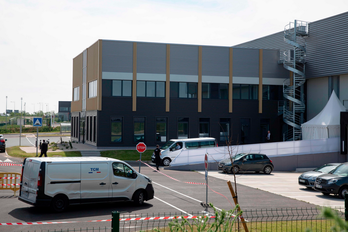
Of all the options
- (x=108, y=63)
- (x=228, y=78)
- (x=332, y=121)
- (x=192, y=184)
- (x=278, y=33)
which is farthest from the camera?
(x=278, y=33)

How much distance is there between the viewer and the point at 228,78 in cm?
3975

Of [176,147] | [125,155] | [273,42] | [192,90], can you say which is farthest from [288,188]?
[273,42]

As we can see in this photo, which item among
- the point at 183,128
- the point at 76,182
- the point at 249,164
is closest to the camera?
the point at 76,182

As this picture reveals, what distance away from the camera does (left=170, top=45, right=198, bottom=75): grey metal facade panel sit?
125 ft

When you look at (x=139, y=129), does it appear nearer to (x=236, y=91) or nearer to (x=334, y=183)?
(x=236, y=91)

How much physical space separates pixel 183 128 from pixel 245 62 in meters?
10.1

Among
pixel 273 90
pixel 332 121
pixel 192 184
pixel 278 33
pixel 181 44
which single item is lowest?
pixel 192 184

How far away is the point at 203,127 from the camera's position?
129 ft

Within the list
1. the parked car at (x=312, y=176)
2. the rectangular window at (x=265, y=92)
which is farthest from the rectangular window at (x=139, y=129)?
the parked car at (x=312, y=176)

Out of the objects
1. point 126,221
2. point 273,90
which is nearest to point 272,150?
point 273,90

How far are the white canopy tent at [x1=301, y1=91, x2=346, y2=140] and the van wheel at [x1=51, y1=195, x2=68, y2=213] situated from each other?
88.2 feet

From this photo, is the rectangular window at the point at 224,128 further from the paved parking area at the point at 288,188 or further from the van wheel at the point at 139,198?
the van wheel at the point at 139,198

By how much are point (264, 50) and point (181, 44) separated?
32.4 ft

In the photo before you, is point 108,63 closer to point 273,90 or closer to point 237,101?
point 237,101
